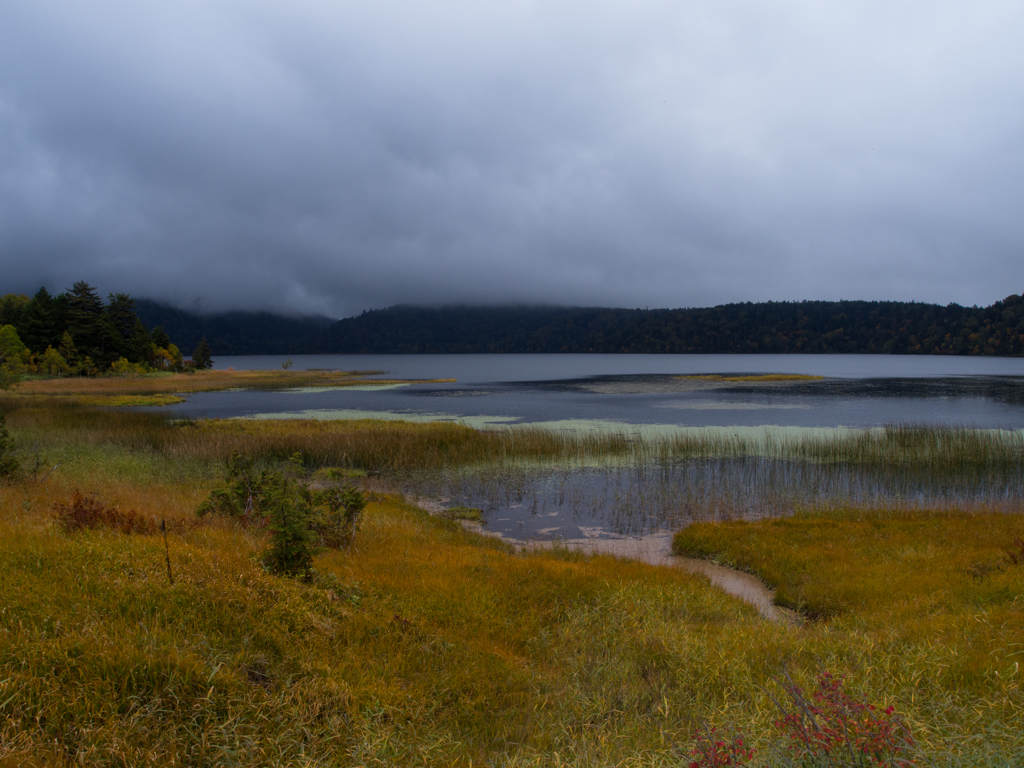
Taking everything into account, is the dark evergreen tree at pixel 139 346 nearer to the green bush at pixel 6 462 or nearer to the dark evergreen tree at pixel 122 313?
the dark evergreen tree at pixel 122 313

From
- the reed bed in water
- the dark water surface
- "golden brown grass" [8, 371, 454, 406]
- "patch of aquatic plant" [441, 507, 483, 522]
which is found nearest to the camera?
"patch of aquatic plant" [441, 507, 483, 522]

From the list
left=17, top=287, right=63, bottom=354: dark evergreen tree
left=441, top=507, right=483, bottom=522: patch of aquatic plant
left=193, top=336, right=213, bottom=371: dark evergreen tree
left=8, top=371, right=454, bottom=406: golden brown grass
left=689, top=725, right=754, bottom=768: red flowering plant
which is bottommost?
left=441, top=507, right=483, bottom=522: patch of aquatic plant

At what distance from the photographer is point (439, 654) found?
20.7ft

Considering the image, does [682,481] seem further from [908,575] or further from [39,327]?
[39,327]

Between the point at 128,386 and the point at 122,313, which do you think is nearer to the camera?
the point at 128,386

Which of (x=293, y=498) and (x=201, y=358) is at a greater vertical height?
(x=201, y=358)

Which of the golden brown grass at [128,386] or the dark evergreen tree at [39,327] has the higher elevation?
the dark evergreen tree at [39,327]

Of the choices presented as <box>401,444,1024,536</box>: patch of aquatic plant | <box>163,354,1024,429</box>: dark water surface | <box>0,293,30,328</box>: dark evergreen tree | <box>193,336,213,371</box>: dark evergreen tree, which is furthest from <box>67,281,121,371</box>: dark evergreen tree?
<box>401,444,1024,536</box>: patch of aquatic plant

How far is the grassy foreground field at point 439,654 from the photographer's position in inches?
161

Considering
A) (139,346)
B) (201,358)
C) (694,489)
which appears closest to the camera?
(694,489)

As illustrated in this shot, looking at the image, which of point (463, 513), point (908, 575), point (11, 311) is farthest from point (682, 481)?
point (11, 311)

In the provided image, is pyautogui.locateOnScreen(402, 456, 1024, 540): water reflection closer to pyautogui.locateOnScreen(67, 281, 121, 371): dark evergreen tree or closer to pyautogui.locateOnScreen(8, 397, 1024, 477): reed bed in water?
pyautogui.locateOnScreen(8, 397, 1024, 477): reed bed in water

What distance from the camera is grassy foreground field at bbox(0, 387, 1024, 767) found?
4.10 meters

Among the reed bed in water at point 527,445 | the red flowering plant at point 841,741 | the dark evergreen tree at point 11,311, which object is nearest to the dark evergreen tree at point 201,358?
the dark evergreen tree at point 11,311
